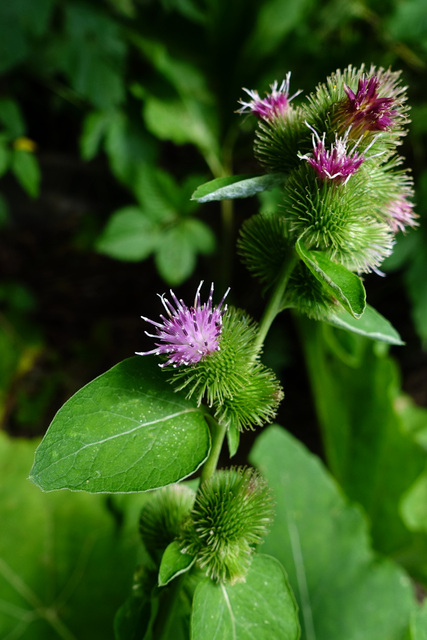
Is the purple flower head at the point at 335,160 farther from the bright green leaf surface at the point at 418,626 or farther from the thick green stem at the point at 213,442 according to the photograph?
the bright green leaf surface at the point at 418,626

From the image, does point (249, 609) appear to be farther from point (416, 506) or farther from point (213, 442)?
point (416, 506)

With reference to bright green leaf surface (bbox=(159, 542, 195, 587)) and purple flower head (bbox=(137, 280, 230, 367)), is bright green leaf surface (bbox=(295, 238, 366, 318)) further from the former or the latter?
bright green leaf surface (bbox=(159, 542, 195, 587))

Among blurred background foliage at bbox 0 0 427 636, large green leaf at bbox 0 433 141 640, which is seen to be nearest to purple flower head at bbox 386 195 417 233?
blurred background foliage at bbox 0 0 427 636

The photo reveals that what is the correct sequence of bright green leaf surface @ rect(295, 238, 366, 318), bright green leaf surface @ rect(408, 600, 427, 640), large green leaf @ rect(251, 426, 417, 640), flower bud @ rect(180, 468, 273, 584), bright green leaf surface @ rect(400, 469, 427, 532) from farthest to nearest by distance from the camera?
1. bright green leaf surface @ rect(400, 469, 427, 532)
2. large green leaf @ rect(251, 426, 417, 640)
3. bright green leaf surface @ rect(408, 600, 427, 640)
4. flower bud @ rect(180, 468, 273, 584)
5. bright green leaf surface @ rect(295, 238, 366, 318)

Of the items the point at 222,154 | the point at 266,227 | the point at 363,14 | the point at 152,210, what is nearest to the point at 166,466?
the point at 266,227

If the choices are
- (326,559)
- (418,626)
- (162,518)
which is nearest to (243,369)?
(162,518)
